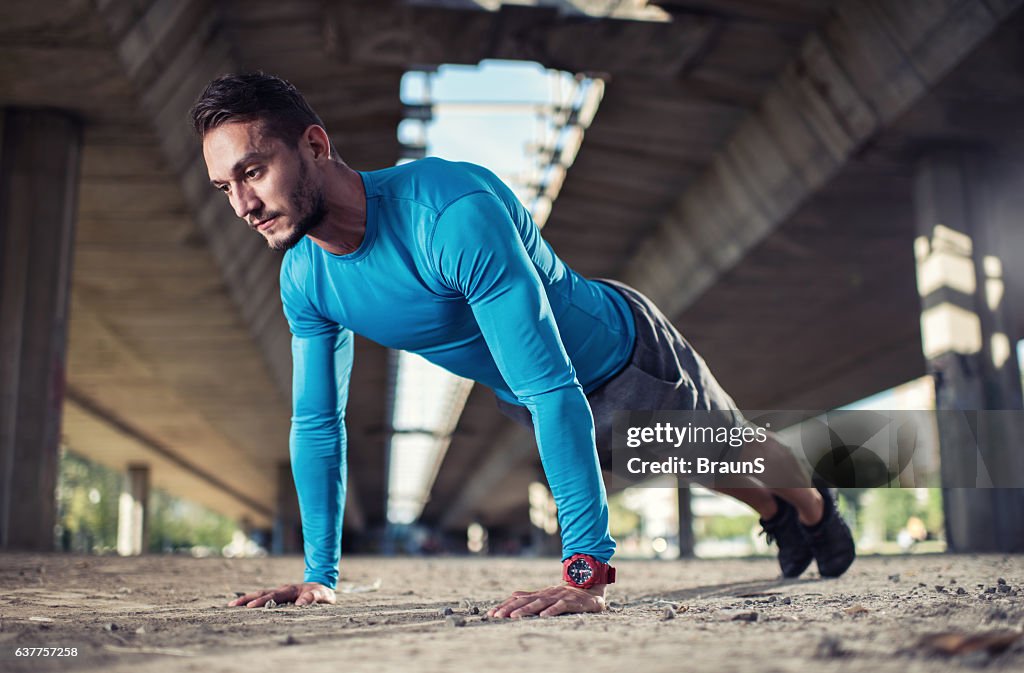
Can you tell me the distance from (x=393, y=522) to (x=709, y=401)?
78.2m

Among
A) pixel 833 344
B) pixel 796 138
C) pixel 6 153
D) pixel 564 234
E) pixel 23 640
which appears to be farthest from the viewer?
pixel 833 344

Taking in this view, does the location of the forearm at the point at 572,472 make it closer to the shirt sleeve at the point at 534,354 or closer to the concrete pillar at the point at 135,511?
the shirt sleeve at the point at 534,354

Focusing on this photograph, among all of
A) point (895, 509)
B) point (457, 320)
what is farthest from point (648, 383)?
point (895, 509)

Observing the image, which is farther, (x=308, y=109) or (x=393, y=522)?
(x=393, y=522)

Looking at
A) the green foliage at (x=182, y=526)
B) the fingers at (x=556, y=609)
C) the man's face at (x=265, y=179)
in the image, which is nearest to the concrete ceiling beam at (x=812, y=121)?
the man's face at (x=265, y=179)

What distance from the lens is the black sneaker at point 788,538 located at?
4887 millimetres

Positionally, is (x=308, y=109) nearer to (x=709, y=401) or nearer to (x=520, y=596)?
(x=520, y=596)

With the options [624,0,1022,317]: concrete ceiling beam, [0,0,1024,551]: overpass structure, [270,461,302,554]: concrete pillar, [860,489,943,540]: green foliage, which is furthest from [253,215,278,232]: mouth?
[860,489,943,540]: green foliage

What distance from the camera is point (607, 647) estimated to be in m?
2.22

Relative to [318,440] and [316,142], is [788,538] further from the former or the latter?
[316,142]

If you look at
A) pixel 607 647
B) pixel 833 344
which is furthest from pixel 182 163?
pixel 833 344

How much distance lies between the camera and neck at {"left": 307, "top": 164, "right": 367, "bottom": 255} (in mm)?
3277

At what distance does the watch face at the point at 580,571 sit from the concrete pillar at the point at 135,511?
3514cm

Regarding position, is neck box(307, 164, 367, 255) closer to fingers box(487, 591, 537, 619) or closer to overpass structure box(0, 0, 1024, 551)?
fingers box(487, 591, 537, 619)
